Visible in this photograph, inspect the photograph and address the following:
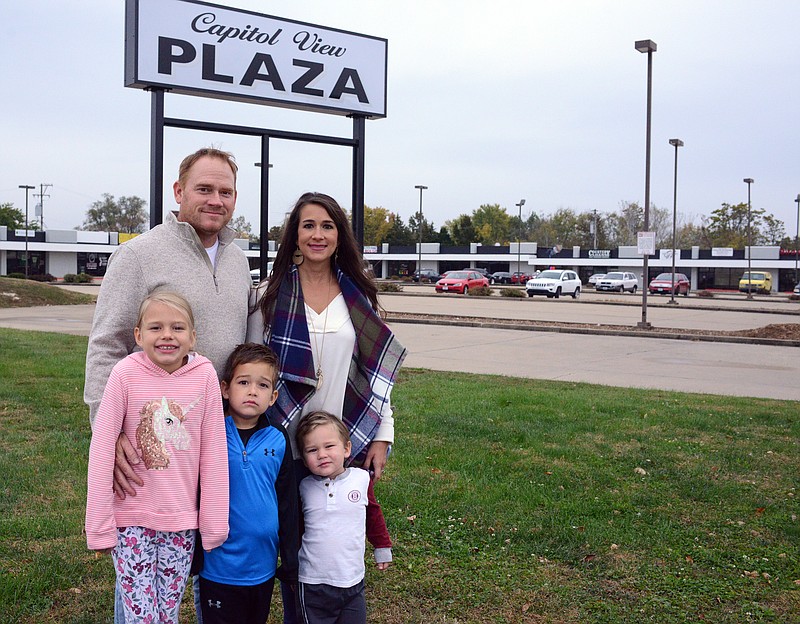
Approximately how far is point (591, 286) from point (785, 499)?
210 feet

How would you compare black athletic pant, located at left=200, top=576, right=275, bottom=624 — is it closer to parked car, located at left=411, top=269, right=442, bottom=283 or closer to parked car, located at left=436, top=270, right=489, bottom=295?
parked car, located at left=436, top=270, right=489, bottom=295

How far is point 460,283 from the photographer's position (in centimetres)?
4269

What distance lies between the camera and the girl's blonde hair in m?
2.49

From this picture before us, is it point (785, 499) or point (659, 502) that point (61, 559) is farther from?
point (785, 499)

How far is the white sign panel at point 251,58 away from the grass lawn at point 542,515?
2812 mm

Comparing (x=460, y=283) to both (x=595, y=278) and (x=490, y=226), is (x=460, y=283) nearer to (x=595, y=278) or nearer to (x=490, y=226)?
(x=595, y=278)

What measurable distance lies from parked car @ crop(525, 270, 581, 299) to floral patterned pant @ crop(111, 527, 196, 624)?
4050cm

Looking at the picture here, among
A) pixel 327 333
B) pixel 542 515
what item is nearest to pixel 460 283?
pixel 542 515

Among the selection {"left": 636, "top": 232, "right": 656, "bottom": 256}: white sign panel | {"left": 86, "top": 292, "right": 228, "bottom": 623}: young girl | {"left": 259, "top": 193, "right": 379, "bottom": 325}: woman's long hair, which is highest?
{"left": 636, "top": 232, "right": 656, "bottom": 256}: white sign panel

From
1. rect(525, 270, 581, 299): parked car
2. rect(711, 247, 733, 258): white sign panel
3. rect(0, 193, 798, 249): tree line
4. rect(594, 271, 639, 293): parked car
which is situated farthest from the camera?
rect(0, 193, 798, 249): tree line

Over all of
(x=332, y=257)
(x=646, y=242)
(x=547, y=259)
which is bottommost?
(x=332, y=257)

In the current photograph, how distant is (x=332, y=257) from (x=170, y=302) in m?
0.84

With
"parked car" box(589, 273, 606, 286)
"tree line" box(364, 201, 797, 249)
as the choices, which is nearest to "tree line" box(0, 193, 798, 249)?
"tree line" box(364, 201, 797, 249)

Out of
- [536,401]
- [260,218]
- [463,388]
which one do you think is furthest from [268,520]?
[463,388]
